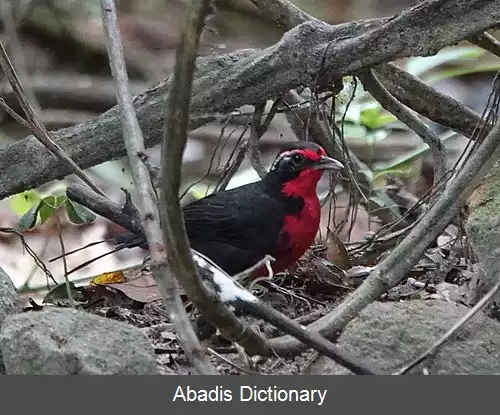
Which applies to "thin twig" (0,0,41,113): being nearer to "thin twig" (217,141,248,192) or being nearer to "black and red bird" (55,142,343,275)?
"thin twig" (217,141,248,192)

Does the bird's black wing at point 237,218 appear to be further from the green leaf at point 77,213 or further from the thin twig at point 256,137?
the green leaf at point 77,213

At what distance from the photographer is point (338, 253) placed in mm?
3082

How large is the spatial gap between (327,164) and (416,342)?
1.13m

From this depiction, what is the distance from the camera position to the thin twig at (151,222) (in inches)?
69.3

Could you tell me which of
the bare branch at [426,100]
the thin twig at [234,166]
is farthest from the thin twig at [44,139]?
the bare branch at [426,100]

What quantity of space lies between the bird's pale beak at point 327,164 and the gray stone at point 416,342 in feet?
2.97

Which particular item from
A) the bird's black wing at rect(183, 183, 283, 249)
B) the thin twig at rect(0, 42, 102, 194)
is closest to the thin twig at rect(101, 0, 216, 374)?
the thin twig at rect(0, 42, 102, 194)

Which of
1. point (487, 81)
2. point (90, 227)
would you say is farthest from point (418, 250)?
point (487, 81)

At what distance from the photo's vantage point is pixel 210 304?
1.75 meters

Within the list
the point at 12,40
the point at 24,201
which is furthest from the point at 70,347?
the point at 12,40

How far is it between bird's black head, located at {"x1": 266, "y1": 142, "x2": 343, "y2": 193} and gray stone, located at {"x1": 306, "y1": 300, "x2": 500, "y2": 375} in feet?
3.37

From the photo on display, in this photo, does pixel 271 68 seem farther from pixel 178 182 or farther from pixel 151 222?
pixel 178 182

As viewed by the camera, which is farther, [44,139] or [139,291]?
[139,291]

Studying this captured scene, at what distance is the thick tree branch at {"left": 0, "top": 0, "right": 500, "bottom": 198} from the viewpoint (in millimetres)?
2455
